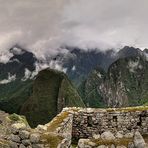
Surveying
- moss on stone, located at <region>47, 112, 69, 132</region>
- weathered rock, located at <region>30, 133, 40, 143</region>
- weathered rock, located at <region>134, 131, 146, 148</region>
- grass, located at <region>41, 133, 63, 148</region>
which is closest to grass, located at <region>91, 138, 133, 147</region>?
weathered rock, located at <region>134, 131, 146, 148</region>

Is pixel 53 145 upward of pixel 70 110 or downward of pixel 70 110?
downward

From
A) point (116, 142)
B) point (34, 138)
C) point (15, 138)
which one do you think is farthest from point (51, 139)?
point (116, 142)

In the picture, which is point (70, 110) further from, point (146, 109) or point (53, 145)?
point (53, 145)

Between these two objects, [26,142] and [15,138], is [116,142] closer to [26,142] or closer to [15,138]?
[26,142]

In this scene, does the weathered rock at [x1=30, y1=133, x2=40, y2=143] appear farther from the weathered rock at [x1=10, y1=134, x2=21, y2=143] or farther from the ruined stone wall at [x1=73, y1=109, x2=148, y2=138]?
the ruined stone wall at [x1=73, y1=109, x2=148, y2=138]

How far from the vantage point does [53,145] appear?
12508mm

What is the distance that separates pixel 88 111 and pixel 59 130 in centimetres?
411

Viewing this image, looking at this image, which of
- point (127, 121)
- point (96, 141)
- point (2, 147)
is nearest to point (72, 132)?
point (127, 121)

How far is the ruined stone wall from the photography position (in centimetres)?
2133

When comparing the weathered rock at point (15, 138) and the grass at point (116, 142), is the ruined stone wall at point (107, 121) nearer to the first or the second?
the weathered rock at point (15, 138)

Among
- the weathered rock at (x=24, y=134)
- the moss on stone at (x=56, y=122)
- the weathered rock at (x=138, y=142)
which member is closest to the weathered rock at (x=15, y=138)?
the weathered rock at (x=24, y=134)

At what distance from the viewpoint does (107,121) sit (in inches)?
858

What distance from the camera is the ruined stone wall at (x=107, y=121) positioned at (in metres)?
21.3

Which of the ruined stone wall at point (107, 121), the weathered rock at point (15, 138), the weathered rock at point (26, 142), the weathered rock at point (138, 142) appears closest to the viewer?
the weathered rock at point (138, 142)
